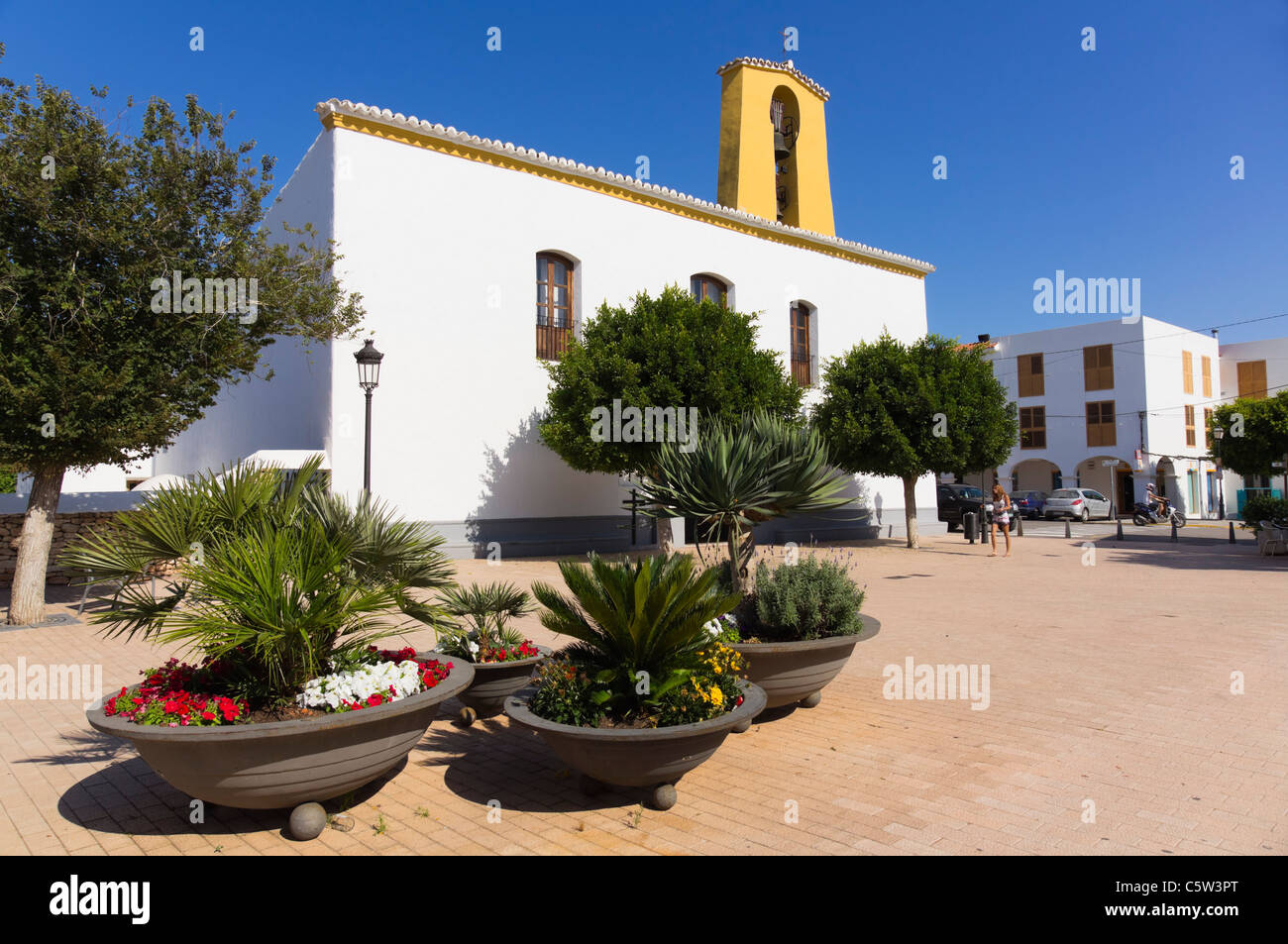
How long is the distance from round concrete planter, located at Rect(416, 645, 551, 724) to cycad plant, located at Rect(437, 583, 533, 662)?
0.50 feet

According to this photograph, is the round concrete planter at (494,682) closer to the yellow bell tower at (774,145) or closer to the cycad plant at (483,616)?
the cycad plant at (483,616)

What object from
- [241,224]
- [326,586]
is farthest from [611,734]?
[241,224]

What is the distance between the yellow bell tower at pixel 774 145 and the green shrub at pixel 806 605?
2046 centimetres

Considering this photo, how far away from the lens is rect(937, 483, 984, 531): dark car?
29.6m

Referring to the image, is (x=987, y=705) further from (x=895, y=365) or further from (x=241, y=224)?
(x=895, y=365)

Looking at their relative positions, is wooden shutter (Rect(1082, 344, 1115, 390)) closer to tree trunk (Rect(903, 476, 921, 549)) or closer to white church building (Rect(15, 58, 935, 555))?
tree trunk (Rect(903, 476, 921, 549))

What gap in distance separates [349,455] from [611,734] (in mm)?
12773

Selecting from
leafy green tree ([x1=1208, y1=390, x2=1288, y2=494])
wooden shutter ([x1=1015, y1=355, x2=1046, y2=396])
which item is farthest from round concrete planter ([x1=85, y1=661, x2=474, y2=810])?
wooden shutter ([x1=1015, y1=355, x2=1046, y2=396])

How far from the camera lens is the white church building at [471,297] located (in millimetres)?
15461

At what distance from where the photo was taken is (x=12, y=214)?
8.91 meters

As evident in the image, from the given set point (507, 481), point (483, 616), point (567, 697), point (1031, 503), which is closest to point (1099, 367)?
point (1031, 503)

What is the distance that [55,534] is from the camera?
12.8 metres

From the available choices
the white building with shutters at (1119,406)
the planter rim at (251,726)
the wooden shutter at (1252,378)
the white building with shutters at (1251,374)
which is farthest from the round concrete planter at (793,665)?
the wooden shutter at (1252,378)

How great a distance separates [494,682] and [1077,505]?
3687 centimetres
